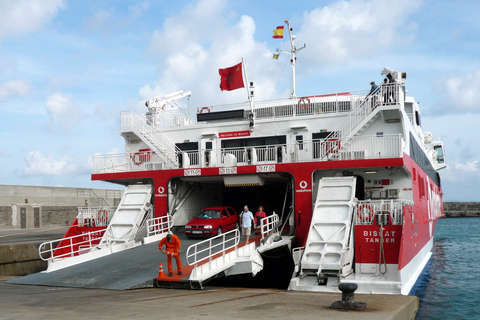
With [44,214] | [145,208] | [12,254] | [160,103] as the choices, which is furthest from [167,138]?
[44,214]

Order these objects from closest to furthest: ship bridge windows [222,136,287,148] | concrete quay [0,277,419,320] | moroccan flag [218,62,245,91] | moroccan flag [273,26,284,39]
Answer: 1. concrete quay [0,277,419,320]
2. ship bridge windows [222,136,287,148]
3. moroccan flag [218,62,245,91]
4. moroccan flag [273,26,284,39]

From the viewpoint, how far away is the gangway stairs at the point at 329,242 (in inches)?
572

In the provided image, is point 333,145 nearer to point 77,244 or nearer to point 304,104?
point 304,104

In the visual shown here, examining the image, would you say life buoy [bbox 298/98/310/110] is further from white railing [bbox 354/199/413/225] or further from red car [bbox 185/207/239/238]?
white railing [bbox 354/199/413/225]

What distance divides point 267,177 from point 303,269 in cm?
652

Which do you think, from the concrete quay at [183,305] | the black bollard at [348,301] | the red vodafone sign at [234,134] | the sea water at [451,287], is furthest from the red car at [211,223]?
the black bollard at [348,301]

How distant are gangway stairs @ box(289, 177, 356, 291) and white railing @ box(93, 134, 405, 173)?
1.80 m

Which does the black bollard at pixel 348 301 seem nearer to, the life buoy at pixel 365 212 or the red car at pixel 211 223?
the life buoy at pixel 365 212

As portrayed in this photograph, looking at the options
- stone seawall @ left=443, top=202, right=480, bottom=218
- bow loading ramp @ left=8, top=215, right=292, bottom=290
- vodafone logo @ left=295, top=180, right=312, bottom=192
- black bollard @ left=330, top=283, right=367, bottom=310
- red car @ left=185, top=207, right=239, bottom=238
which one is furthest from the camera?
stone seawall @ left=443, top=202, right=480, bottom=218

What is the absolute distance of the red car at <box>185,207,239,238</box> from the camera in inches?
789

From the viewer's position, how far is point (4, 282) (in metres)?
15.6

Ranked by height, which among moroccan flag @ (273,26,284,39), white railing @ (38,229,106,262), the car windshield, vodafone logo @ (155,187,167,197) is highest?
moroccan flag @ (273,26,284,39)

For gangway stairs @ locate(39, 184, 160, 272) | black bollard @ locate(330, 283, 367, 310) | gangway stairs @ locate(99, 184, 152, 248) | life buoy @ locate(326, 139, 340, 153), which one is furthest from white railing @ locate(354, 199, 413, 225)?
gangway stairs @ locate(99, 184, 152, 248)

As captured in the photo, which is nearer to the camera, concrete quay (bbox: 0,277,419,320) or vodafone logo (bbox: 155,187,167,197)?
concrete quay (bbox: 0,277,419,320)
